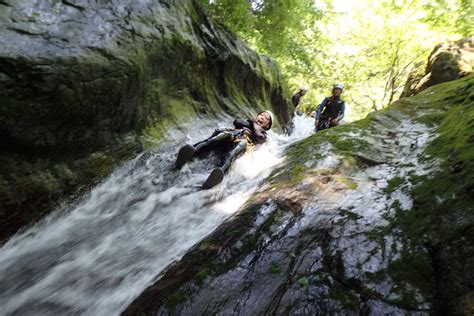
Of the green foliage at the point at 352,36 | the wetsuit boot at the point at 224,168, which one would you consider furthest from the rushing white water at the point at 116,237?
the green foliage at the point at 352,36

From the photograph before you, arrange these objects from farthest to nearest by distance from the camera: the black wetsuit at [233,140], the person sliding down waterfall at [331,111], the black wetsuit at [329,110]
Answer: the black wetsuit at [329,110]
the person sliding down waterfall at [331,111]
the black wetsuit at [233,140]

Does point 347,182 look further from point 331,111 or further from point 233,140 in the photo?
point 331,111

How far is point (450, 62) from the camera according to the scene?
31.7 ft

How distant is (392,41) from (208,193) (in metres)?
12.5

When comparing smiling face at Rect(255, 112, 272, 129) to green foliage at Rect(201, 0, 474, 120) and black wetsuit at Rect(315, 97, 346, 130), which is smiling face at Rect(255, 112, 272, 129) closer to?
black wetsuit at Rect(315, 97, 346, 130)

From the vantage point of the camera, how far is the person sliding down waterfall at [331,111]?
31.6 ft

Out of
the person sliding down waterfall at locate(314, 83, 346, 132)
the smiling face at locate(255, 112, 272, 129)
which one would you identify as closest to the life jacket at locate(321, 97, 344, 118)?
the person sliding down waterfall at locate(314, 83, 346, 132)

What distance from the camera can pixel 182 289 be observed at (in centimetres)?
293

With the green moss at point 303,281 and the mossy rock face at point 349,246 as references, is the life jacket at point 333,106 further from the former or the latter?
the green moss at point 303,281

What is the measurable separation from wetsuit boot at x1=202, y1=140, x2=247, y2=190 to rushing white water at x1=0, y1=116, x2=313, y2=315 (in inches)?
5.7

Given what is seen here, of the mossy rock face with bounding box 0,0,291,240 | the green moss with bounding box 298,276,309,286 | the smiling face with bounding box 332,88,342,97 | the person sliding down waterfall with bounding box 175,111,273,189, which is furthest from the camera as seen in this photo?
the smiling face with bounding box 332,88,342,97

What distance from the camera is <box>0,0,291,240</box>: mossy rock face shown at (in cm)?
430

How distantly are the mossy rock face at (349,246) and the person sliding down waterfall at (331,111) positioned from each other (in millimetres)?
4942

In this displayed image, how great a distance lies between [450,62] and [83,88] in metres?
9.74
